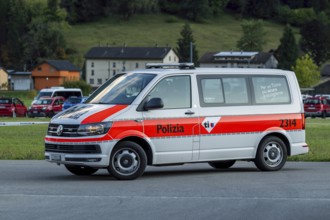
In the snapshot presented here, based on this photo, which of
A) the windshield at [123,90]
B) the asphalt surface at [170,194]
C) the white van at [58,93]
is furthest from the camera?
the white van at [58,93]

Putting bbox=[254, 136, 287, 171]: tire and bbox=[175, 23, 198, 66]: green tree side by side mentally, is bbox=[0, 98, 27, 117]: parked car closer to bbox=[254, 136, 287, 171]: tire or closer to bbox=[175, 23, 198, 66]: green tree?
bbox=[254, 136, 287, 171]: tire

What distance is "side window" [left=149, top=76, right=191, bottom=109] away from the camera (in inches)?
636

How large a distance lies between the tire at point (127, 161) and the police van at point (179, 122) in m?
0.02

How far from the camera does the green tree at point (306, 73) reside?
149m

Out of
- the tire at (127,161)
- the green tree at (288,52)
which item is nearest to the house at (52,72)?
the green tree at (288,52)

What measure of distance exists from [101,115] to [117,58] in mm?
177316

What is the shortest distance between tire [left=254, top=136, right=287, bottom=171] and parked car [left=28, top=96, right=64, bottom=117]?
4679cm

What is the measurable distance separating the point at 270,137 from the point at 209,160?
1472mm

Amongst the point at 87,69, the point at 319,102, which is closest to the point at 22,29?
the point at 87,69

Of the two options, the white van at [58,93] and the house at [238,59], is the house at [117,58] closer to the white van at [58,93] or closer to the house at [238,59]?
the house at [238,59]

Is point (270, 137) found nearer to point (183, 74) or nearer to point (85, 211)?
point (183, 74)

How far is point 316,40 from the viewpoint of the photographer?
18650 centimetres

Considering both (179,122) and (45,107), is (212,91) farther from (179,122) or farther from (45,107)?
(45,107)

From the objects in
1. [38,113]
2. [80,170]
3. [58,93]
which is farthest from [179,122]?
[58,93]
